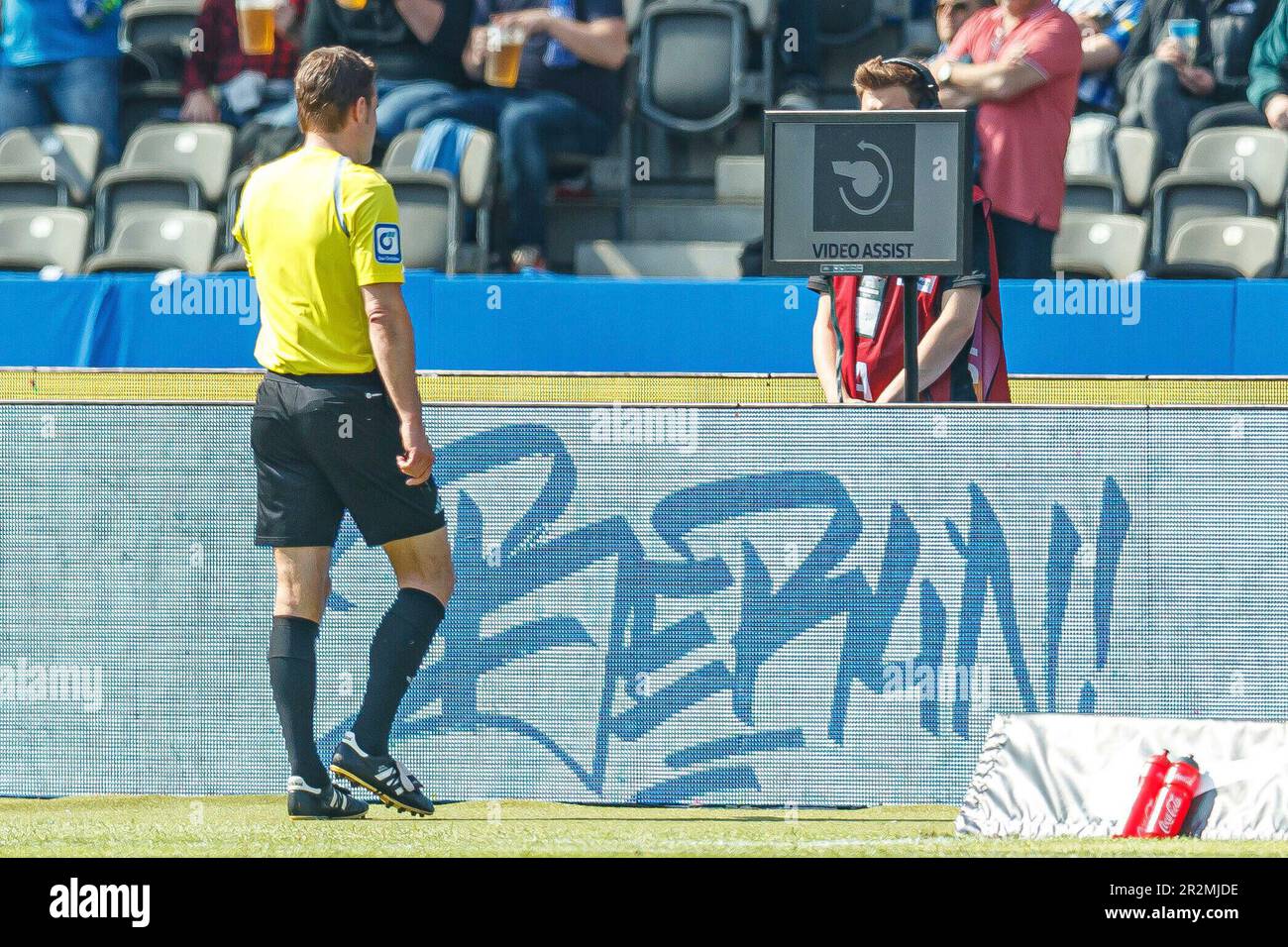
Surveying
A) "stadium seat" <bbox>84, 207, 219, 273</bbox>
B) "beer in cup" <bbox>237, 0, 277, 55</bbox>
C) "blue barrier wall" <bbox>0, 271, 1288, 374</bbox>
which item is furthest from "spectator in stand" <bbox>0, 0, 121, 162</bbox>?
Result: "blue barrier wall" <bbox>0, 271, 1288, 374</bbox>

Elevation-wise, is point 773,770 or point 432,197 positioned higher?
point 432,197

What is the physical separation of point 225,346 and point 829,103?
3781mm

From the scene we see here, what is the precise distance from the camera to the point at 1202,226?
29.3ft

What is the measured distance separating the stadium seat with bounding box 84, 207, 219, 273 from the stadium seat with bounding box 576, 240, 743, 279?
175 cm

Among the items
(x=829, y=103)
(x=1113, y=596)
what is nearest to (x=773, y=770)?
(x=1113, y=596)

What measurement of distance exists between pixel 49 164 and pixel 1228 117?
5.90 metres

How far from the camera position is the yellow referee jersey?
508 centimetres

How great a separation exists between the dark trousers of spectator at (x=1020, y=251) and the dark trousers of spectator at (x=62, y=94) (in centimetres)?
508

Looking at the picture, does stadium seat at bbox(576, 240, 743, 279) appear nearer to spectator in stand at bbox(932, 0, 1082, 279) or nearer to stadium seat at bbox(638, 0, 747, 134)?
stadium seat at bbox(638, 0, 747, 134)

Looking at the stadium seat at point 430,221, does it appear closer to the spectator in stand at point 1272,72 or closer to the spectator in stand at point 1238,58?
the spectator in stand at point 1238,58

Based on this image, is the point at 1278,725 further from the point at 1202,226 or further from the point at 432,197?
the point at 432,197

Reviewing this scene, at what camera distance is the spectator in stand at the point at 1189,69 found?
32.8 ft

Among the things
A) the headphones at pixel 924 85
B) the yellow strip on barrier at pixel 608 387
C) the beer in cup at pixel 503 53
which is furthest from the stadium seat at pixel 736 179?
the headphones at pixel 924 85
